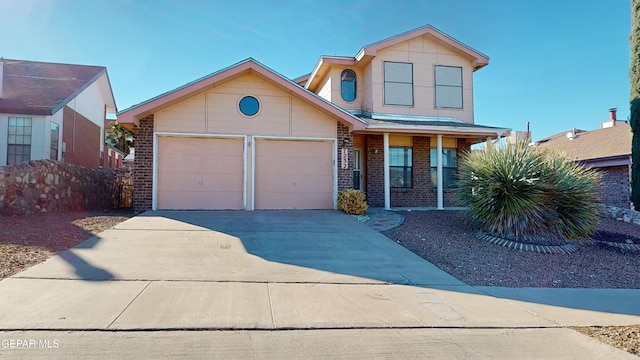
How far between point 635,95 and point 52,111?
21.2 metres

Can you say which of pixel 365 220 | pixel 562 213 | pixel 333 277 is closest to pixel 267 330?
pixel 333 277

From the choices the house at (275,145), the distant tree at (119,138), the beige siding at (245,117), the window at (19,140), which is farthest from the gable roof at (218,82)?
the distant tree at (119,138)

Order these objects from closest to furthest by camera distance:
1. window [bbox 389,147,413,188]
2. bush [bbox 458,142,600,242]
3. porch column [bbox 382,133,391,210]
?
bush [bbox 458,142,600,242] → porch column [bbox 382,133,391,210] → window [bbox 389,147,413,188]

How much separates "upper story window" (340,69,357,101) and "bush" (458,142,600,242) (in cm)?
749

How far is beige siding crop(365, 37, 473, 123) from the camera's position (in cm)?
1473

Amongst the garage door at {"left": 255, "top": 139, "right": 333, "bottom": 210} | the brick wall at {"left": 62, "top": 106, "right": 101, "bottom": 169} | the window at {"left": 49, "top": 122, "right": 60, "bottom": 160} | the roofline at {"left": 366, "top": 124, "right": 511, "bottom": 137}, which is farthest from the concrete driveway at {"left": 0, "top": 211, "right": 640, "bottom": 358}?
the brick wall at {"left": 62, "top": 106, "right": 101, "bottom": 169}

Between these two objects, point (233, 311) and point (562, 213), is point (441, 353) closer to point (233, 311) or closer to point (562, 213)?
point (233, 311)

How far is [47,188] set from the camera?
34.7 ft

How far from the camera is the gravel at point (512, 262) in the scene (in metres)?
6.48

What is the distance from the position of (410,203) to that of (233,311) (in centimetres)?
1123

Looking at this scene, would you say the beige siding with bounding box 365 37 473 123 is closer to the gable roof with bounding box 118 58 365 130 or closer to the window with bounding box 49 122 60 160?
the gable roof with bounding box 118 58 365 130

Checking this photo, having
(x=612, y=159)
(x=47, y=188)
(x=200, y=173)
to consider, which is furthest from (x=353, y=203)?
(x=612, y=159)

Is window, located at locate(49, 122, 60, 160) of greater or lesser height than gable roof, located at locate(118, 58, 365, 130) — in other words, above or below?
below

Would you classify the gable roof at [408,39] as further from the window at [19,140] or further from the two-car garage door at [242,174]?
the window at [19,140]
